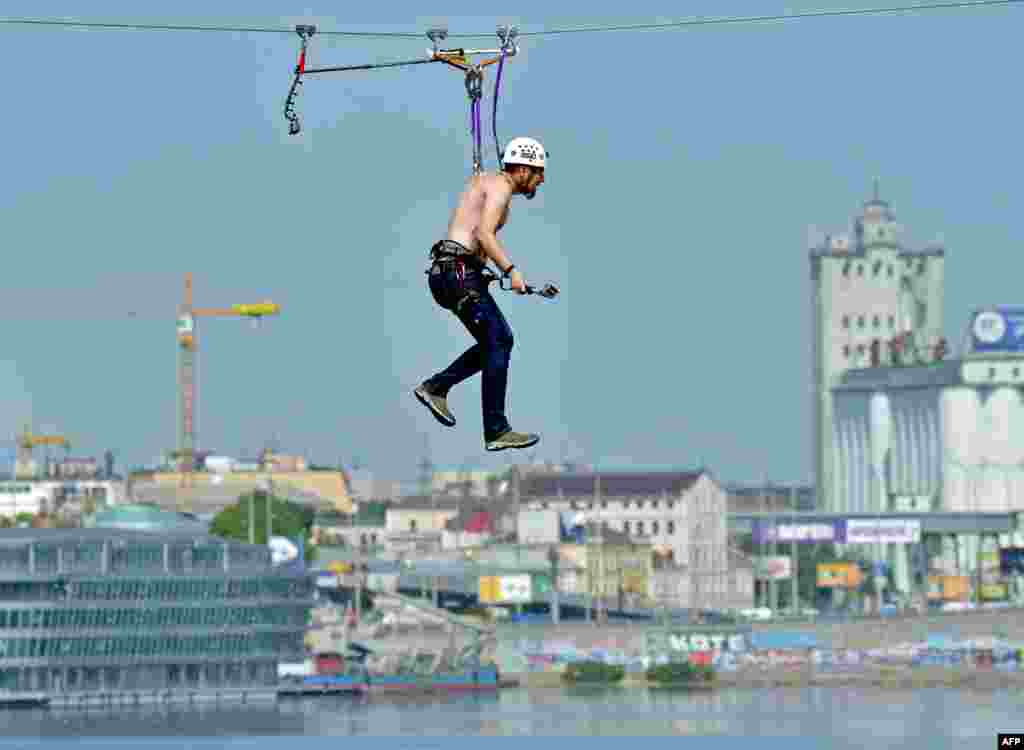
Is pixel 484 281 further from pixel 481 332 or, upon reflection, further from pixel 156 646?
pixel 156 646

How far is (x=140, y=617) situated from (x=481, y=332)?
133334 millimetres

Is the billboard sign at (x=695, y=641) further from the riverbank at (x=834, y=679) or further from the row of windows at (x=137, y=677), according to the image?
the row of windows at (x=137, y=677)

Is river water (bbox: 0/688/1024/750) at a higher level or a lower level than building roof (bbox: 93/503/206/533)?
lower

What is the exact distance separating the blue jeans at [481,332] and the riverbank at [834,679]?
485 feet

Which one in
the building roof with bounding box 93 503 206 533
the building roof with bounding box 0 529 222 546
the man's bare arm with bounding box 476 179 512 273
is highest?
Answer: the building roof with bounding box 93 503 206 533

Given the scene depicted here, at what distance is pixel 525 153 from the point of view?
25609 millimetres

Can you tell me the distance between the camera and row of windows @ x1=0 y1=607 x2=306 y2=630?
501 feet

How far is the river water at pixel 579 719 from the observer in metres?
110

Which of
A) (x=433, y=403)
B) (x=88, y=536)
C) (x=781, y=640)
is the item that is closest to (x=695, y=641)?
(x=781, y=640)

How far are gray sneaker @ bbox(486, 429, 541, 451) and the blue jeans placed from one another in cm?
7

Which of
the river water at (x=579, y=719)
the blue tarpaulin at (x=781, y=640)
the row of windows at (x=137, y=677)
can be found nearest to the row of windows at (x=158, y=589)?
the row of windows at (x=137, y=677)

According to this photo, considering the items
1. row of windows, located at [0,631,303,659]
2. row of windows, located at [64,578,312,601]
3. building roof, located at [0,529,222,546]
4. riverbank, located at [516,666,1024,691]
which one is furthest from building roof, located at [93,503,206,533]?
riverbank, located at [516,666,1024,691]

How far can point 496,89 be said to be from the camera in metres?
25.8

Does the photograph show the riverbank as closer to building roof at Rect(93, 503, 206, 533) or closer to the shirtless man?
building roof at Rect(93, 503, 206, 533)
